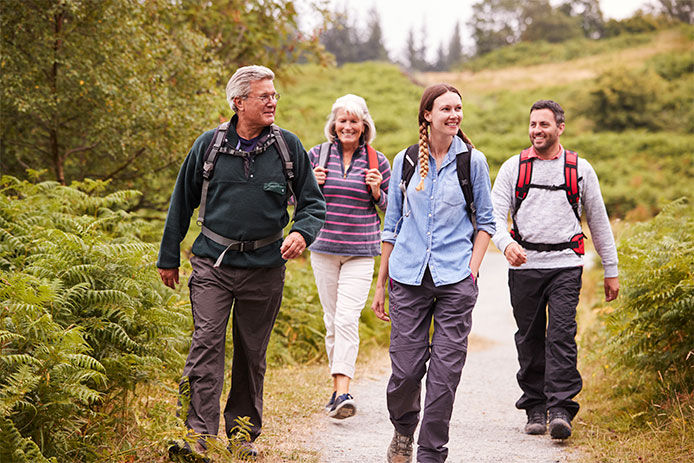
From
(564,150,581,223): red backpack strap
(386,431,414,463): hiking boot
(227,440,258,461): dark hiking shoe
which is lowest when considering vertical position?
(386,431,414,463): hiking boot

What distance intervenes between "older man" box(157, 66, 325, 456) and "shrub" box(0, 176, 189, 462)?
0.39 meters

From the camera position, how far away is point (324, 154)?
20.4 ft

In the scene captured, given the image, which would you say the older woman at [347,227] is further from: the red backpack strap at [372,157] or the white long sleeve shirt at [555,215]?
the white long sleeve shirt at [555,215]

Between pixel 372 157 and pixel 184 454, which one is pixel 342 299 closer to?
pixel 372 157

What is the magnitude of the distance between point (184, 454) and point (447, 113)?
8.29 feet

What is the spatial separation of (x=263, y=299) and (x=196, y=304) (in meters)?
0.41

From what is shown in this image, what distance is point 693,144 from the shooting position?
32469 mm

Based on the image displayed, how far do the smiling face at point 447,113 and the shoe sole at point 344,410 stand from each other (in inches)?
95.0

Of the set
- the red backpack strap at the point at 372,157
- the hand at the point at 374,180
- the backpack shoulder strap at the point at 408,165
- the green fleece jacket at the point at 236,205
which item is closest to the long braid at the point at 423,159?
the backpack shoulder strap at the point at 408,165

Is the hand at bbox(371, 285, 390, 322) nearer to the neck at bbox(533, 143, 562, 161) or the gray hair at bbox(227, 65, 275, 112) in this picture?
the gray hair at bbox(227, 65, 275, 112)

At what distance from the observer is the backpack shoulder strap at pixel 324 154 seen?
244 inches

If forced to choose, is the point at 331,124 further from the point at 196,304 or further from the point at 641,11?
the point at 641,11

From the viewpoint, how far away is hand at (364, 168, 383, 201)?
602 centimetres

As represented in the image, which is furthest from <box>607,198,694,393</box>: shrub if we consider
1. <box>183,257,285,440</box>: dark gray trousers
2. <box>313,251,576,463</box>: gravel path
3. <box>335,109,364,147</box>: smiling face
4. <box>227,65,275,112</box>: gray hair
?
<box>227,65,275,112</box>: gray hair
